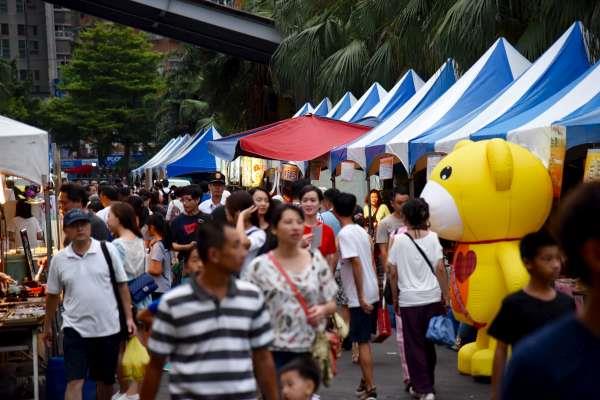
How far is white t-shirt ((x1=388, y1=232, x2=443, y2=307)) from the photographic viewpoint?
9078 mm

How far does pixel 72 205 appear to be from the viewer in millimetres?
10375

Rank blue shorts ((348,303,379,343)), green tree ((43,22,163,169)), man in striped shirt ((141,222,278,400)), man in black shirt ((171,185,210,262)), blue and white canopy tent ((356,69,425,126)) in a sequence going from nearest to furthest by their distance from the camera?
man in striped shirt ((141,222,278,400))
blue shorts ((348,303,379,343))
man in black shirt ((171,185,210,262))
blue and white canopy tent ((356,69,425,126))
green tree ((43,22,163,169))

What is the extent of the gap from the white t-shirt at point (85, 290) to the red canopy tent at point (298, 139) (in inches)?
326

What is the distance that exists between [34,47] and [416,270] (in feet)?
340

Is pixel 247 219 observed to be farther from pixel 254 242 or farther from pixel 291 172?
pixel 291 172

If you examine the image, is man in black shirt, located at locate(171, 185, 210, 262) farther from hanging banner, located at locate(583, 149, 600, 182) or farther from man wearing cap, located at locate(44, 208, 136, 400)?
hanging banner, located at locate(583, 149, 600, 182)

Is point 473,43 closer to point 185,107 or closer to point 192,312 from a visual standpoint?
point 192,312

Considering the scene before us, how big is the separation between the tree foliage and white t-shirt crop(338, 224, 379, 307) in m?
4.89

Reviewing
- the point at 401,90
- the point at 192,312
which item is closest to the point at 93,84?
the point at 401,90

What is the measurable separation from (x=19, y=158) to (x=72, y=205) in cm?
84

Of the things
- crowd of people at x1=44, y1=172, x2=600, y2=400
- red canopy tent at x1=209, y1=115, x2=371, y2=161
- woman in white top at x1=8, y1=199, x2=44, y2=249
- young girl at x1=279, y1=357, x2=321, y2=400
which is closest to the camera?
crowd of people at x1=44, y1=172, x2=600, y2=400

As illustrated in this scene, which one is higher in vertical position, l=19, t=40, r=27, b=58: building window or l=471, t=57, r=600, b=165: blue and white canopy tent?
l=19, t=40, r=27, b=58: building window

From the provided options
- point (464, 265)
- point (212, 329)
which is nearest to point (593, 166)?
point (464, 265)

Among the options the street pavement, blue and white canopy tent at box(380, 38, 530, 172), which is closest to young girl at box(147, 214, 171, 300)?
the street pavement
